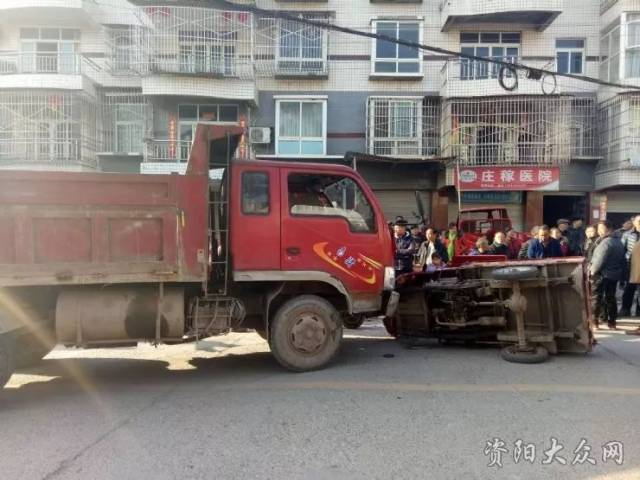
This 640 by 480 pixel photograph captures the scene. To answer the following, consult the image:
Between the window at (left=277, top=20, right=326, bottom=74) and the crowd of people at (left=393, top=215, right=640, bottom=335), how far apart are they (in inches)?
406

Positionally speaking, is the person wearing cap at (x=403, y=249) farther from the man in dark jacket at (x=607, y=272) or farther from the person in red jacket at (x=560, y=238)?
the man in dark jacket at (x=607, y=272)

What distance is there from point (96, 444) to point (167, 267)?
190 centimetres

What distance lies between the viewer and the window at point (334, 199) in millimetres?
5879

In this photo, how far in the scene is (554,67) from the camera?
731 inches

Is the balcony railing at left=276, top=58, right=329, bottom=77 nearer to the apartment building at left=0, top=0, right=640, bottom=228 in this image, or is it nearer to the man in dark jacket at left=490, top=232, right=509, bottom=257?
the apartment building at left=0, top=0, right=640, bottom=228

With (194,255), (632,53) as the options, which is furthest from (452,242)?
(632,53)

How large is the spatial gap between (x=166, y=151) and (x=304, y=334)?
14211mm

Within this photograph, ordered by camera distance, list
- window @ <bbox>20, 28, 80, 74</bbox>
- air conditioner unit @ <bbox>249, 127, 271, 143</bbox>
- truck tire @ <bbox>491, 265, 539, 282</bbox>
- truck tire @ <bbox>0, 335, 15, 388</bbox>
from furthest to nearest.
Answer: window @ <bbox>20, 28, 80, 74</bbox>
air conditioner unit @ <bbox>249, 127, 271, 143</bbox>
truck tire @ <bbox>491, 265, 539, 282</bbox>
truck tire @ <bbox>0, 335, 15, 388</bbox>

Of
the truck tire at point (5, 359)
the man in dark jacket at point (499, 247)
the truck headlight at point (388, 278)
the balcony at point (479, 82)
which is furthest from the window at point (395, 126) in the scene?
the truck tire at point (5, 359)

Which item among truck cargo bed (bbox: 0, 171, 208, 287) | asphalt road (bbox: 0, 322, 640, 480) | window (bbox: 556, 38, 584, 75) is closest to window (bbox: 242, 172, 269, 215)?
truck cargo bed (bbox: 0, 171, 208, 287)

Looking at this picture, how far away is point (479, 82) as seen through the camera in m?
17.8

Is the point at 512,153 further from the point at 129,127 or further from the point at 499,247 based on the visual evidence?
the point at 129,127

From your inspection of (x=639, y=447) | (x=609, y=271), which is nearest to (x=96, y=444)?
(x=639, y=447)

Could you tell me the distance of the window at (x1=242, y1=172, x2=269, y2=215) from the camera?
565 cm
